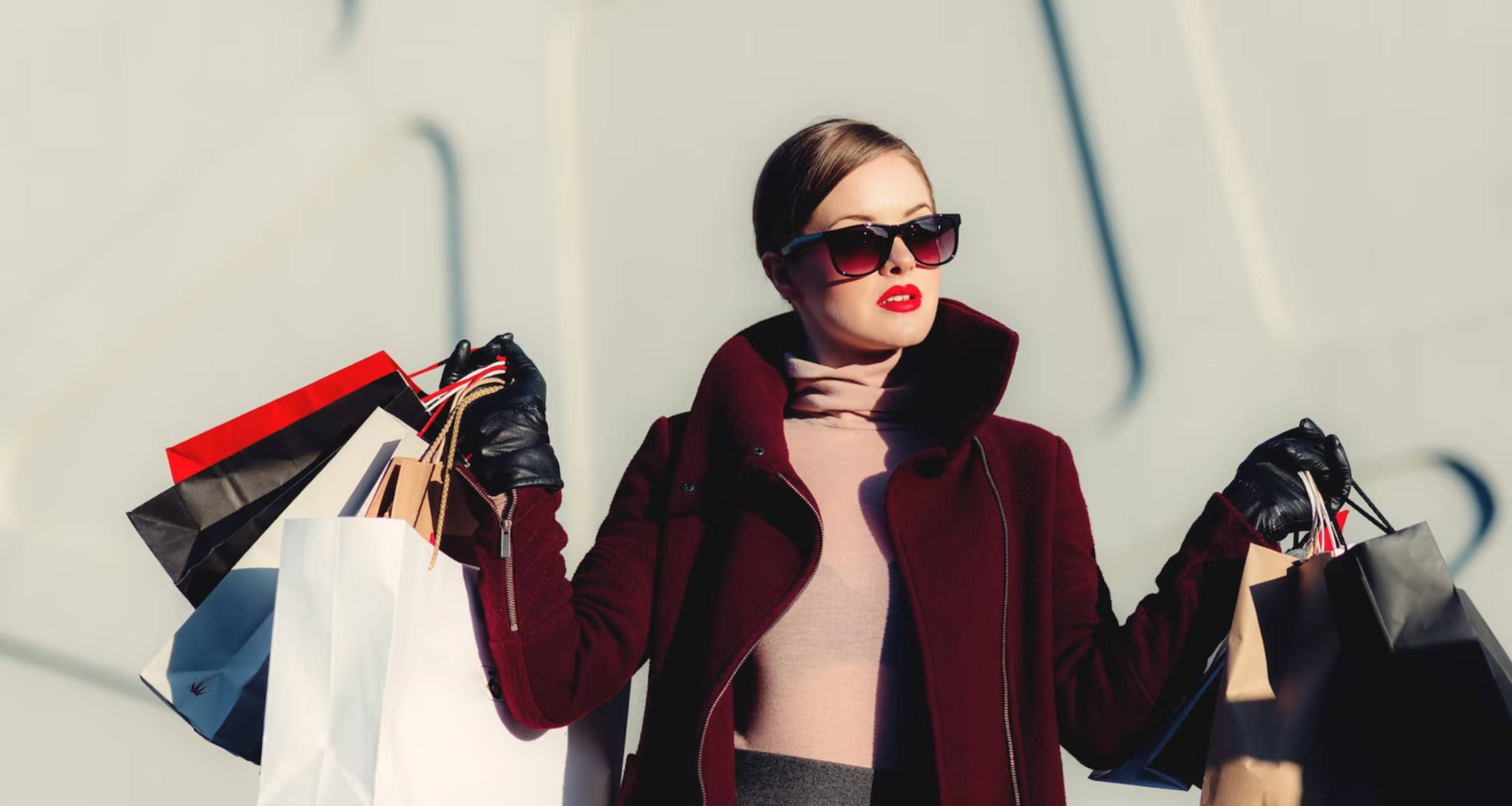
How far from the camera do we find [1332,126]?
196 centimetres

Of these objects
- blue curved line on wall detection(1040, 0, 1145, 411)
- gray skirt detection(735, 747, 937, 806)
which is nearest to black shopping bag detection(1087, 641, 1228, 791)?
gray skirt detection(735, 747, 937, 806)

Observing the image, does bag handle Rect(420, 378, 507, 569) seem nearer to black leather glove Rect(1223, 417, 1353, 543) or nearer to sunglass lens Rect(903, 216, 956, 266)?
sunglass lens Rect(903, 216, 956, 266)

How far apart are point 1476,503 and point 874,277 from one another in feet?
3.38

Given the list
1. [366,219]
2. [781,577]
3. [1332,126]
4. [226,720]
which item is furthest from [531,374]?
[1332,126]

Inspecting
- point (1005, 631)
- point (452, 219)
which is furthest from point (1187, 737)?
point (452, 219)

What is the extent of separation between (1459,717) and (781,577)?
0.66 metres

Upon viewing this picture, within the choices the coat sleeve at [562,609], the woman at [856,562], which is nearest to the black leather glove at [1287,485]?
the woman at [856,562]

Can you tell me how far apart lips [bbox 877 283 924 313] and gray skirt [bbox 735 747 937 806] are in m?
0.51

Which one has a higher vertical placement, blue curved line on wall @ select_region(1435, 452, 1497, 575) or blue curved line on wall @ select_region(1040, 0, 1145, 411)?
blue curved line on wall @ select_region(1040, 0, 1145, 411)

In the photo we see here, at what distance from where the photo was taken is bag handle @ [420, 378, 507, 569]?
1412 mm

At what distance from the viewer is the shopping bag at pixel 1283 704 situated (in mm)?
1264

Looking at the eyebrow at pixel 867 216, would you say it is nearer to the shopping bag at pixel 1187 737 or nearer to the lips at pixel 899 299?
the lips at pixel 899 299

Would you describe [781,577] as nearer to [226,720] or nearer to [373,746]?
[373,746]

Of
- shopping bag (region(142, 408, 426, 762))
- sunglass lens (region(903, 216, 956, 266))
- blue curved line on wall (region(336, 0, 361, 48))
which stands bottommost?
shopping bag (region(142, 408, 426, 762))
